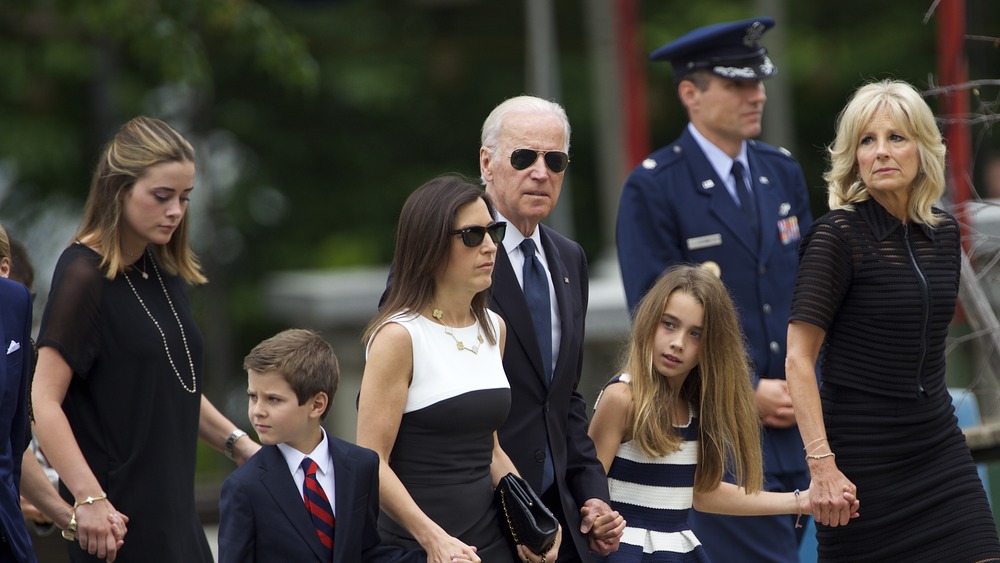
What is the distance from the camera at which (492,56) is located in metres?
18.1

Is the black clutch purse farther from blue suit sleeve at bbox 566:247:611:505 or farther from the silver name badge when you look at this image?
the silver name badge

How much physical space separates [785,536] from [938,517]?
1.00 metres

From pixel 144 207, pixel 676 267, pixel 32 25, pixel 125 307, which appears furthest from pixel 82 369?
pixel 32 25

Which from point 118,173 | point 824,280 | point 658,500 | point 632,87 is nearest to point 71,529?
point 118,173

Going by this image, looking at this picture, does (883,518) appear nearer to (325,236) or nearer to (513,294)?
(513,294)

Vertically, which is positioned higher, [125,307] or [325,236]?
[125,307]

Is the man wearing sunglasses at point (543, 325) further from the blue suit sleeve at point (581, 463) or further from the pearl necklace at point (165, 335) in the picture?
the pearl necklace at point (165, 335)

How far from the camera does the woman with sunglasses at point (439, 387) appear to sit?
4195mm

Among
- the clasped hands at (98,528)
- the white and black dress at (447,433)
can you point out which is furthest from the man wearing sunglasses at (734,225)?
the clasped hands at (98,528)

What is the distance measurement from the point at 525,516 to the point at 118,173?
5.34 ft

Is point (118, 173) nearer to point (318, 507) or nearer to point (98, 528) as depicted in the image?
point (98, 528)

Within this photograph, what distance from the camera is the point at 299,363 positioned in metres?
4.23

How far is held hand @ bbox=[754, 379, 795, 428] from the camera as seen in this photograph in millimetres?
5566

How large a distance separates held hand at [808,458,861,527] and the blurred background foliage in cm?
985
